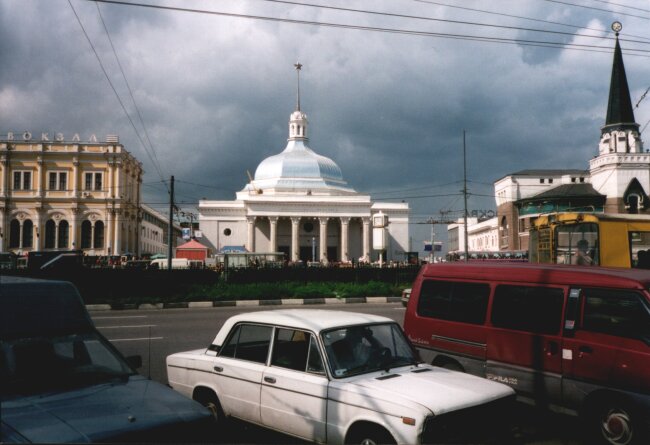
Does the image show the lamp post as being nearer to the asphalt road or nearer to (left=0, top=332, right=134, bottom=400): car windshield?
the asphalt road

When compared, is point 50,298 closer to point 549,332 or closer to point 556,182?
point 549,332

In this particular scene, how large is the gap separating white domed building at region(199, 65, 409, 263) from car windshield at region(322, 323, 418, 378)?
60.2 meters

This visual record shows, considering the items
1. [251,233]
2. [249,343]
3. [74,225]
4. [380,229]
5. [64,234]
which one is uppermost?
[74,225]

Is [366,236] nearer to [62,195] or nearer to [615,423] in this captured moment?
[62,195]

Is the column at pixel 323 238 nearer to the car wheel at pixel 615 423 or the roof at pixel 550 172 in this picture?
the roof at pixel 550 172

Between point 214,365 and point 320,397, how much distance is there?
157 centimetres

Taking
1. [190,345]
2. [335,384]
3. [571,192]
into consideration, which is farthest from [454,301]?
[571,192]

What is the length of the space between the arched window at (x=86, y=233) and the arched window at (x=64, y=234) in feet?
4.78

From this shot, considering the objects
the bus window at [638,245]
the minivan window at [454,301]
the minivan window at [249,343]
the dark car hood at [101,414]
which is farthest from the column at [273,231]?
the dark car hood at [101,414]

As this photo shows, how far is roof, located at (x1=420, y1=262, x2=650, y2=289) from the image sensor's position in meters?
6.37

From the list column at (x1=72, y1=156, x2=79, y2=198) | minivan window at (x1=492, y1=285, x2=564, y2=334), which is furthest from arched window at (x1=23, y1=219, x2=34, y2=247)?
minivan window at (x1=492, y1=285, x2=564, y2=334)

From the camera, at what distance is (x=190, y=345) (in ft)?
39.1

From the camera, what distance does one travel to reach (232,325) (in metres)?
6.31

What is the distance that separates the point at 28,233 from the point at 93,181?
8.49 m
